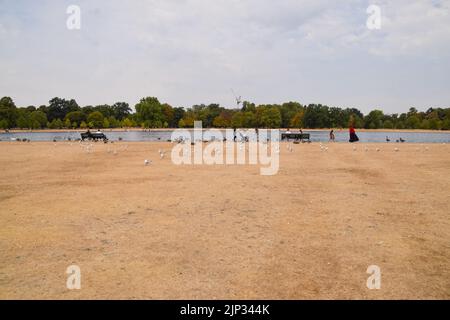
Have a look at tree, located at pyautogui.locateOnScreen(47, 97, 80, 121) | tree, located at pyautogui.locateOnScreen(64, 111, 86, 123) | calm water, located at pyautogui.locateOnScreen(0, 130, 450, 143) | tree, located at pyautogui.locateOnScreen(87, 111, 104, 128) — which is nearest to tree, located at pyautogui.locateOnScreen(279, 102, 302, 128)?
calm water, located at pyautogui.locateOnScreen(0, 130, 450, 143)

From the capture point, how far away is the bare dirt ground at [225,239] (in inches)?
243

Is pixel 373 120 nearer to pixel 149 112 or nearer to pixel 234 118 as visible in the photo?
pixel 234 118

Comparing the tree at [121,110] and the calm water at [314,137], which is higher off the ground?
the tree at [121,110]

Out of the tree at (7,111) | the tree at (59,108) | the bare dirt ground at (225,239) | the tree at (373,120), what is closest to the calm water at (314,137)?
the tree at (7,111)

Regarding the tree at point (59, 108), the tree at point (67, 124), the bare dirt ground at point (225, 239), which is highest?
the tree at point (59, 108)

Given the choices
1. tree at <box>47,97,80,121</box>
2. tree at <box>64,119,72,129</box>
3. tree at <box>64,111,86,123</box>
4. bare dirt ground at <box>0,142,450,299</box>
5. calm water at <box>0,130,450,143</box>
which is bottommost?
bare dirt ground at <box>0,142,450,299</box>

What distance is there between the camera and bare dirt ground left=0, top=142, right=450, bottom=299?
6160 mm

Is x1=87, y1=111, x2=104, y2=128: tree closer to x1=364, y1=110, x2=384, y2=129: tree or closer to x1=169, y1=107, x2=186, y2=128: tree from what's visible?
x1=169, y1=107, x2=186, y2=128: tree

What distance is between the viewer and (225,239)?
8.57m

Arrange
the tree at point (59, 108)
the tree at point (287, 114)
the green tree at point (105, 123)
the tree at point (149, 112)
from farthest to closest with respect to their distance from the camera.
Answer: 1. the tree at point (59, 108)
2. the tree at point (287, 114)
3. the green tree at point (105, 123)
4. the tree at point (149, 112)

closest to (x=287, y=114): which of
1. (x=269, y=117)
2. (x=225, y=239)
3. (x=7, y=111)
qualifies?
(x=269, y=117)

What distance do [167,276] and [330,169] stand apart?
1681 centimetres

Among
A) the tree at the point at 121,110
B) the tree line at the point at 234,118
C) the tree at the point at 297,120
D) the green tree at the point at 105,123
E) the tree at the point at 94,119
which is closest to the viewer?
the tree line at the point at 234,118

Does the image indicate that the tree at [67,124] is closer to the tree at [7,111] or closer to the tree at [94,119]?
the tree at [94,119]
